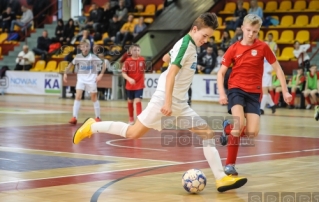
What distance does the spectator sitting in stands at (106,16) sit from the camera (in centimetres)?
3375

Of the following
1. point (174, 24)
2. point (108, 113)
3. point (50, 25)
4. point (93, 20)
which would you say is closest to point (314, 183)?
point (108, 113)

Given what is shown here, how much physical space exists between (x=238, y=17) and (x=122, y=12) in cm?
676

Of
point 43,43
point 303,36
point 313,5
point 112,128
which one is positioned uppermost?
point 313,5

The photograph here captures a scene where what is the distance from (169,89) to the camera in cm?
785

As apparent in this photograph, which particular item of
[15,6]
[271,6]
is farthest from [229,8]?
[15,6]

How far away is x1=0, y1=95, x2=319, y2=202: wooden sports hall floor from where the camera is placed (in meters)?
7.71

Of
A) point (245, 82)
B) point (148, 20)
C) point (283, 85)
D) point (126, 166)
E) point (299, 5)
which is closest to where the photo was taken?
point (283, 85)

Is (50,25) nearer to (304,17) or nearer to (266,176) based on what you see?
(304,17)

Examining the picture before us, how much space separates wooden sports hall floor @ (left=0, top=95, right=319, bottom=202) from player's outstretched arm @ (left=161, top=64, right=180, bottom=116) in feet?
3.07

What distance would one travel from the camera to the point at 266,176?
9156 mm

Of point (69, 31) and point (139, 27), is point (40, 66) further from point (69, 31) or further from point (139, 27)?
point (139, 27)

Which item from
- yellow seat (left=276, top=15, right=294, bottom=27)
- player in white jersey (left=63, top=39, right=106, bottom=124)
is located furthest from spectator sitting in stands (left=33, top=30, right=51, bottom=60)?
player in white jersey (left=63, top=39, right=106, bottom=124)

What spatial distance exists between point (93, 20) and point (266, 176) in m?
25.8

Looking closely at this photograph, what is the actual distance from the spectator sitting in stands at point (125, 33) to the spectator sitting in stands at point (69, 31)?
2.81 meters
